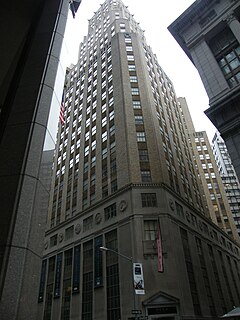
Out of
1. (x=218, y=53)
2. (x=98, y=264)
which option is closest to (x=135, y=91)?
(x=218, y=53)

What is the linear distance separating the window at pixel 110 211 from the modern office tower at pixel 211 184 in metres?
33.0

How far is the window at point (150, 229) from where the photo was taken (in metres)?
33.6

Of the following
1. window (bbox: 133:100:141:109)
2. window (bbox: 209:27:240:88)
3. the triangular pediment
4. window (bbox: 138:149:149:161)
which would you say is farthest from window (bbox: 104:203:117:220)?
window (bbox: 209:27:240:88)

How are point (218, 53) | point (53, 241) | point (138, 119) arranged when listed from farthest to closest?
point (53, 241) → point (138, 119) → point (218, 53)

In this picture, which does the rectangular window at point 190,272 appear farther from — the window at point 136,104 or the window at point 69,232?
the window at point 136,104

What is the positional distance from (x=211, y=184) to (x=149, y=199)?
5204 centimetres

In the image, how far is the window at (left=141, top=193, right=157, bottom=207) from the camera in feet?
119

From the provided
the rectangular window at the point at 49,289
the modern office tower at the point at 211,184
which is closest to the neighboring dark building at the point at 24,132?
the rectangular window at the point at 49,289

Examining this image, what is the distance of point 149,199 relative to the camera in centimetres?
3681

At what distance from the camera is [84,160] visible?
2025 inches

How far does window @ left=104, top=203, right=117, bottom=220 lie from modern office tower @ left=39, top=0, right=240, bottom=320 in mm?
199

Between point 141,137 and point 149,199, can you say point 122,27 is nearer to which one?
point 141,137

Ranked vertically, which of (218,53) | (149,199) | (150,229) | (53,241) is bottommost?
(150,229)

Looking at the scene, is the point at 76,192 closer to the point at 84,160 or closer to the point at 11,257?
the point at 84,160
